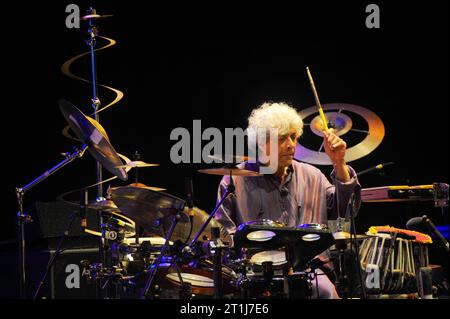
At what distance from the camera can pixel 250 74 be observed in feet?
18.5

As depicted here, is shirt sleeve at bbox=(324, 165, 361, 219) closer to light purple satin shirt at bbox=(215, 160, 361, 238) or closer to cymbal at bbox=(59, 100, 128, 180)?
light purple satin shirt at bbox=(215, 160, 361, 238)

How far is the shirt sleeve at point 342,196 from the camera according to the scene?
3.65 meters

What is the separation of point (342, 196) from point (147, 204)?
112cm

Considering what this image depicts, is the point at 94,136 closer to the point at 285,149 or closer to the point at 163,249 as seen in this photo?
the point at 163,249

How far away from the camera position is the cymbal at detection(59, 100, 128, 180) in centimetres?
354

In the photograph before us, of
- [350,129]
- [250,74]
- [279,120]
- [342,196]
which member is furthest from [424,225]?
[250,74]

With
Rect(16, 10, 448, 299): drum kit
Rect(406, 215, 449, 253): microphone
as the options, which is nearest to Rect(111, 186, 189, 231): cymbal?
Rect(16, 10, 448, 299): drum kit

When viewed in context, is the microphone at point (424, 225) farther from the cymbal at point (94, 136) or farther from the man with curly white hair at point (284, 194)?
the cymbal at point (94, 136)

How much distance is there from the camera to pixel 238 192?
12.8 feet

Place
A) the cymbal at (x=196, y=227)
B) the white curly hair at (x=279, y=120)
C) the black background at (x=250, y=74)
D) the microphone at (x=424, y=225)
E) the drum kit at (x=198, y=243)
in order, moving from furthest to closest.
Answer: the black background at (x=250, y=74) < the white curly hair at (x=279, y=120) < the cymbal at (x=196, y=227) < the microphone at (x=424, y=225) < the drum kit at (x=198, y=243)

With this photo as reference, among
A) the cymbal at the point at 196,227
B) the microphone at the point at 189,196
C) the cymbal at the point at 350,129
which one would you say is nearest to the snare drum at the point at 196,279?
the cymbal at the point at 196,227

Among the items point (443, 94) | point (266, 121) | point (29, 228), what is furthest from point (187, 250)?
point (443, 94)

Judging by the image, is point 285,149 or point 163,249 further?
point 285,149

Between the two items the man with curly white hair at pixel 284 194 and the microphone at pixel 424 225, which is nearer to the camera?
the microphone at pixel 424 225
